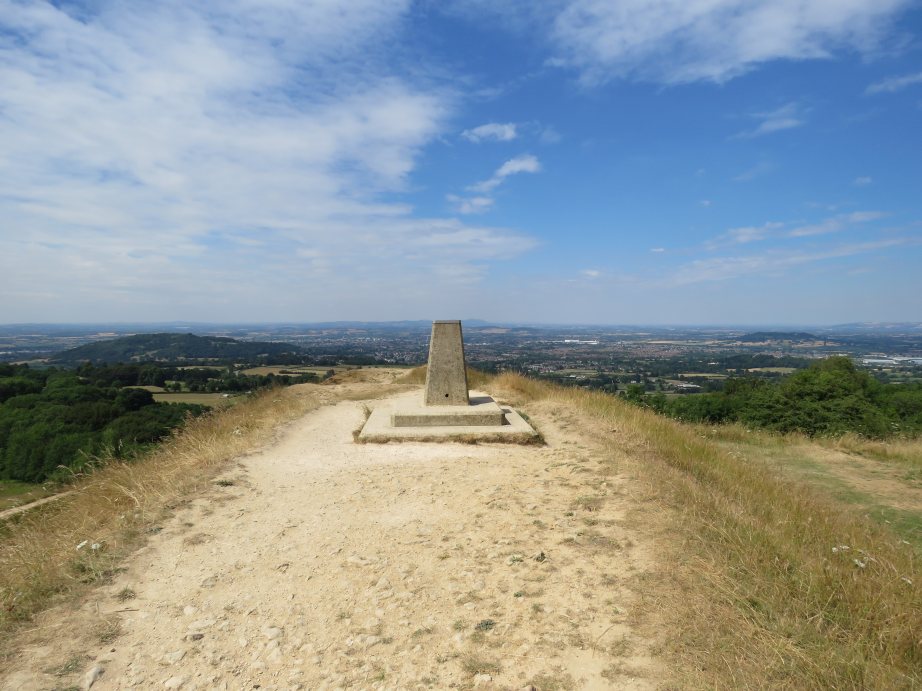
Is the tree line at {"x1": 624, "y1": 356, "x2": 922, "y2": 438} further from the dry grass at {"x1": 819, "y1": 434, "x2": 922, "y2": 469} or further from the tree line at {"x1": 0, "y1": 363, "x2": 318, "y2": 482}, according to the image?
the tree line at {"x1": 0, "y1": 363, "x2": 318, "y2": 482}

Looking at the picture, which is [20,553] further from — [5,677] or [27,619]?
[5,677]

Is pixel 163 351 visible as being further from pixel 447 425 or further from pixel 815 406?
pixel 815 406

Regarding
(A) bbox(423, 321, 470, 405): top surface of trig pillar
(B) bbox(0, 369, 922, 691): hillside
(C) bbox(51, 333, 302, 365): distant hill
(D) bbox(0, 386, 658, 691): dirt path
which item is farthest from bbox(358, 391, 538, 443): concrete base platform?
(C) bbox(51, 333, 302, 365): distant hill

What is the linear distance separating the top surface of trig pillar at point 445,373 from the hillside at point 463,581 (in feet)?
12.4

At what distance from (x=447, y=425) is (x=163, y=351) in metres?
69.1

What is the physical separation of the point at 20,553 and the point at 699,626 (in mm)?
5672

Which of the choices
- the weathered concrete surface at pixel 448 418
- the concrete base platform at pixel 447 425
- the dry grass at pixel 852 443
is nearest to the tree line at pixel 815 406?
the dry grass at pixel 852 443

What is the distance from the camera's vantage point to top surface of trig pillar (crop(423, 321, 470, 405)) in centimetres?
1096

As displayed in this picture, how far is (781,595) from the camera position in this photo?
10.9 ft

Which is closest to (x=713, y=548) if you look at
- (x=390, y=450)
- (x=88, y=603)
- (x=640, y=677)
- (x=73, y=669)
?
(x=640, y=677)

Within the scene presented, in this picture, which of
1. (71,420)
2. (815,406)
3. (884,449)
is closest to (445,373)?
(884,449)

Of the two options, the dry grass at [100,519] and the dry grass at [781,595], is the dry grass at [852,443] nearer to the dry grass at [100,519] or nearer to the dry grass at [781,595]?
the dry grass at [781,595]

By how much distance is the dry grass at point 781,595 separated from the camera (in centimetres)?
262

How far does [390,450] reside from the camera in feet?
28.6
